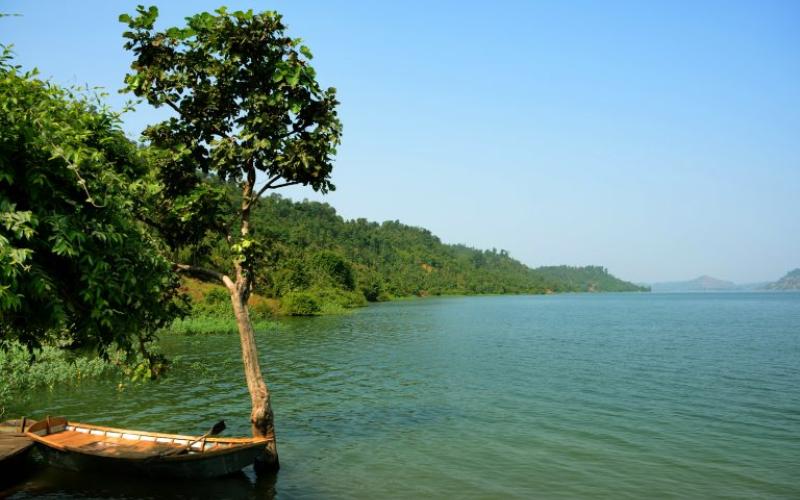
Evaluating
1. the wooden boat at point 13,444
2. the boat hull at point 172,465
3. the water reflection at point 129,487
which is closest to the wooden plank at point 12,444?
the wooden boat at point 13,444

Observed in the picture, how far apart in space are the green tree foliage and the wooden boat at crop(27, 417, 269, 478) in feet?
16.3

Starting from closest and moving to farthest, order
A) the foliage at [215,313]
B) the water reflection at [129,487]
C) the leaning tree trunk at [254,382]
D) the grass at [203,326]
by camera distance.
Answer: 1. the water reflection at [129,487]
2. the leaning tree trunk at [254,382]
3. the grass at [203,326]
4. the foliage at [215,313]

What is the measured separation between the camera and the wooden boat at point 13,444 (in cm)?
1463

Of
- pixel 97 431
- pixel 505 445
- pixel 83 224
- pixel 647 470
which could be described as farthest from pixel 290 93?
pixel 647 470

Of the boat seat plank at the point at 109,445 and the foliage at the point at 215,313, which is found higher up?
the foliage at the point at 215,313

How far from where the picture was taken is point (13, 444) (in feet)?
49.8

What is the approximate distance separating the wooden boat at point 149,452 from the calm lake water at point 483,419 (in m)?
0.49

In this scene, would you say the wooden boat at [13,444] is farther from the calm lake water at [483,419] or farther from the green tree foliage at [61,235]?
the green tree foliage at [61,235]

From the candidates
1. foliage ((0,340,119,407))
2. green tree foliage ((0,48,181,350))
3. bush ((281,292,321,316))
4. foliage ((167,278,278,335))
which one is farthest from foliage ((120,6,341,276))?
bush ((281,292,321,316))

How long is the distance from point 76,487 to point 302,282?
85.1m

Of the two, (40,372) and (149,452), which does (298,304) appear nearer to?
(40,372)

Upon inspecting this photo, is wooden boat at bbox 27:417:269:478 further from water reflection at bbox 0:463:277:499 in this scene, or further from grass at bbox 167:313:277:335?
grass at bbox 167:313:277:335

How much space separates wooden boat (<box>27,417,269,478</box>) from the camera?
14438mm

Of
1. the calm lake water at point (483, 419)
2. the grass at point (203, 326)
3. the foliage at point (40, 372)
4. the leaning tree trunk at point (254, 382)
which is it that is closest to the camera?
the leaning tree trunk at point (254, 382)
